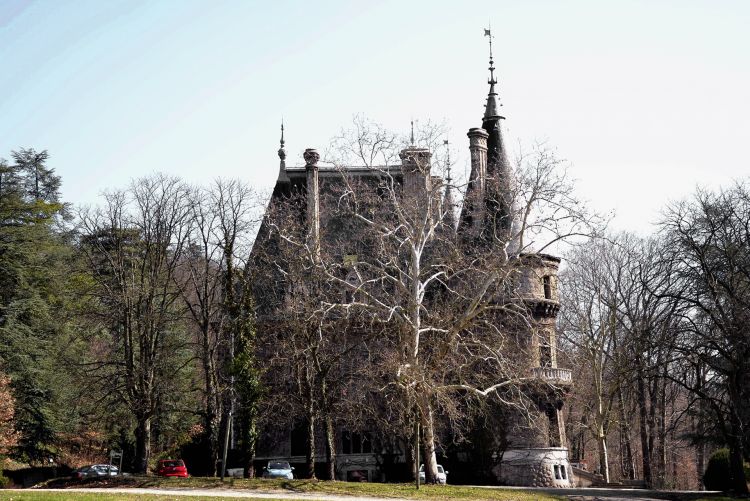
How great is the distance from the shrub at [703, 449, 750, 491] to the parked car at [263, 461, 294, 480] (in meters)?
18.1

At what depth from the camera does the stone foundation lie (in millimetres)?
39562

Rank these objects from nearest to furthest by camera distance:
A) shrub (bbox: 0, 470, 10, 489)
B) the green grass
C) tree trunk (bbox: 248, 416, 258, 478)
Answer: the green grass
tree trunk (bbox: 248, 416, 258, 478)
shrub (bbox: 0, 470, 10, 489)

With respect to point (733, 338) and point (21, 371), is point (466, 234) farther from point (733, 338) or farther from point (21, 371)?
point (21, 371)

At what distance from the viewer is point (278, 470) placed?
38312 millimetres

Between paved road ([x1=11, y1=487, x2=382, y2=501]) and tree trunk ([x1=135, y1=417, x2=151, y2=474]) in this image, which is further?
tree trunk ([x1=135, y1=417, x2=151, y2=474])

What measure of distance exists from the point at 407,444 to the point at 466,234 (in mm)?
8974

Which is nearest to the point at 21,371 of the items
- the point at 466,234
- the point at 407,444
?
the point at 407,444

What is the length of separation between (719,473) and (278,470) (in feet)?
62.1

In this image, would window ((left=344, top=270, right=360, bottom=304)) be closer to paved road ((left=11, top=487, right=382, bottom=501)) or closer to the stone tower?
the stone tower

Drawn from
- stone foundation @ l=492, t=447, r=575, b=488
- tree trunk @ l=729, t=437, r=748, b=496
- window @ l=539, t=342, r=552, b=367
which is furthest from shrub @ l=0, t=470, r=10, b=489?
tree trunk @ l=729, t=437, r=748, b=496

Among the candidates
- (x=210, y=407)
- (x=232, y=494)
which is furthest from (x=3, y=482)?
(x=232, y=494)

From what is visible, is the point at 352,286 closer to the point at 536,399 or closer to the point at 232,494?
the point at 232,494

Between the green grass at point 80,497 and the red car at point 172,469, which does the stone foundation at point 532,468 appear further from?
the green grass at point 80,497

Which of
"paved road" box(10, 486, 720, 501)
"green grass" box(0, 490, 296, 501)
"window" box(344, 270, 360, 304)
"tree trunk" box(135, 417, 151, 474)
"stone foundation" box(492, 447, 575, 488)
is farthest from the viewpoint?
"stone foundation" box(492, 447, 575, 488)
